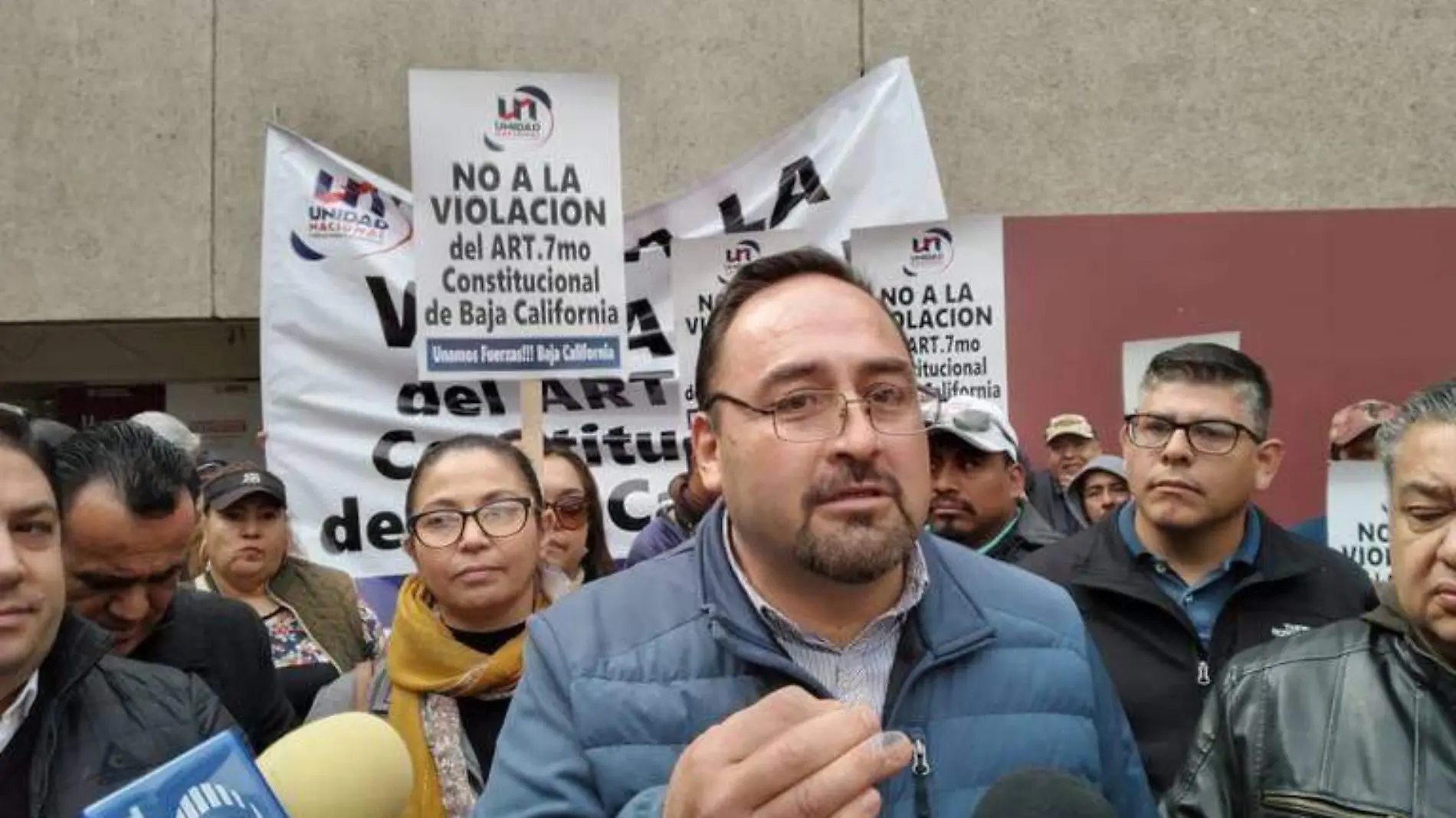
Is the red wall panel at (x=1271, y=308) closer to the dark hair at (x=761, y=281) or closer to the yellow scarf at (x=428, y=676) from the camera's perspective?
the yellow scarf at (x=428, y=676)

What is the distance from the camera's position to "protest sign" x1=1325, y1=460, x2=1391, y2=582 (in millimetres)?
4105

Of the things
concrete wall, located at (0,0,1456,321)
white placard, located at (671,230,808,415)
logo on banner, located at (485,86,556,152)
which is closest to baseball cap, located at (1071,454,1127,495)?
white placard, located at (671,230,808,415)

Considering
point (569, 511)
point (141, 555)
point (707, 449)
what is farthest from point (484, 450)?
point (707, 449)

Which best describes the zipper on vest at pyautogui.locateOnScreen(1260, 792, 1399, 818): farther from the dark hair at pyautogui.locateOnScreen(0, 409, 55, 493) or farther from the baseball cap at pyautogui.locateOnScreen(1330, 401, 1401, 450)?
the baseball cap at pyautogui.locateOnScreen(1330, 401, 1401, 450)

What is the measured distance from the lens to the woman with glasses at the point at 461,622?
291 centimetres

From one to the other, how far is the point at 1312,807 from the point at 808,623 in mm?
857

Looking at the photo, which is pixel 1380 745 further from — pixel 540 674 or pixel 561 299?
pixel 561 299

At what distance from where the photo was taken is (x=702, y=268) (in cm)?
A: 536

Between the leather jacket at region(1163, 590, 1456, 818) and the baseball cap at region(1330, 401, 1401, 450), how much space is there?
2.52 metres

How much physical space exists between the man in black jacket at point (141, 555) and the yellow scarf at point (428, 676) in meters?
0.29

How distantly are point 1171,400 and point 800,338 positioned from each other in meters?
1.68

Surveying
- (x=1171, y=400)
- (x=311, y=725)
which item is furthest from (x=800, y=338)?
(x=1171, y=400)

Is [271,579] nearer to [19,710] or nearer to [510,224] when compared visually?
[510,224]

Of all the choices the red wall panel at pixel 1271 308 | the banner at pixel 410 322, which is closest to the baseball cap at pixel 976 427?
the banner at pixel 410 322
